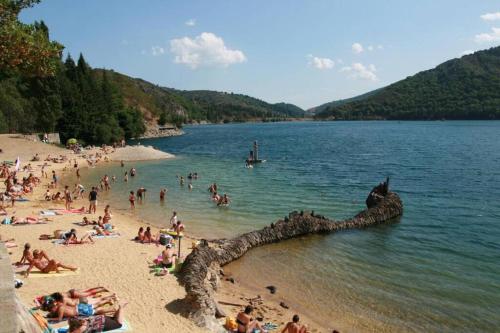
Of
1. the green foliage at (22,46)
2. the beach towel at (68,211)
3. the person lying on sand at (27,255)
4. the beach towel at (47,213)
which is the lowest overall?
the beach towel at (68,211)

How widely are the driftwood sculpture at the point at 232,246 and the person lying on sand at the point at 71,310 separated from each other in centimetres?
255

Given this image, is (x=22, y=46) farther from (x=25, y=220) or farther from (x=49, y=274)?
(x=25, y=220)

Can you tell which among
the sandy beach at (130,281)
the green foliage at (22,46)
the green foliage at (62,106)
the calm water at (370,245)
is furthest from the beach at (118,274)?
the green foliage at (62,106)

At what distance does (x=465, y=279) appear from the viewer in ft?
52.4

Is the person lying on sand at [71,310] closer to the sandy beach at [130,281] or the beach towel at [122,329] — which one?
the beach towel at [122,329]

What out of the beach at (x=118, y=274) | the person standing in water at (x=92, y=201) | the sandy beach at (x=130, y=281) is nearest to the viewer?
the beach at (x=118, y=274)

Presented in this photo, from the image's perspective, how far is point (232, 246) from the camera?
709 inches

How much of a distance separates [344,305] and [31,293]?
32.1 ft

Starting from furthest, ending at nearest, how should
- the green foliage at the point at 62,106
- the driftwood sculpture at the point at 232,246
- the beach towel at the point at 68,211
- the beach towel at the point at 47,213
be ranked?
the green foliage at the point at 62,106, the beach towel at the point at 68,211, the beach towel at the point at 47,213, the driftwood sculpture at the point at 232,246

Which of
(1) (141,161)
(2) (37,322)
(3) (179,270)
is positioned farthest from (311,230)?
(1) (141,161)

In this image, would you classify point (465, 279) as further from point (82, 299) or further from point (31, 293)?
point (31, 293)

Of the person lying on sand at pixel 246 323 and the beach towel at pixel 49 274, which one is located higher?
the beach towel at pixel 49 274

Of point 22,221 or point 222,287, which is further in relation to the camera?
point 22,221

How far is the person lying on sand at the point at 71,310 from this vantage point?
10.4m
